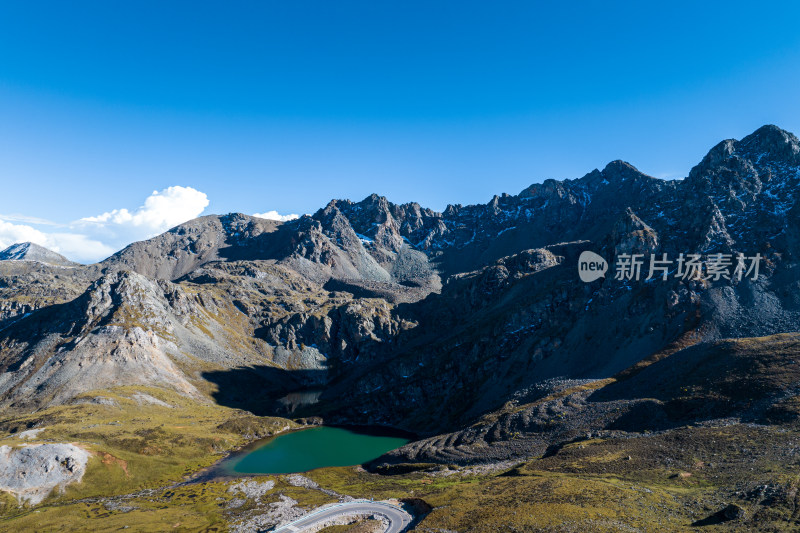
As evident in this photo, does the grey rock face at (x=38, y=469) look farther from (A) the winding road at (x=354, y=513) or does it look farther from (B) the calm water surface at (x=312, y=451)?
(A) the winding road at (x=354, y=513)

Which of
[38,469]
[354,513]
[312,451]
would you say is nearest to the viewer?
[354,513]

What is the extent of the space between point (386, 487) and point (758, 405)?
261 ft

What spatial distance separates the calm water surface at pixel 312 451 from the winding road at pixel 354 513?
6084 cm

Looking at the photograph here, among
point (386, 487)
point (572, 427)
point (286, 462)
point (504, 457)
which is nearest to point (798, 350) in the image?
point (572, 427)

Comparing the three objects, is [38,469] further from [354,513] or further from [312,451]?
[354,513]

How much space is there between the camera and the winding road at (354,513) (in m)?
72.6

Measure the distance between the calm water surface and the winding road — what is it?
2395 inches

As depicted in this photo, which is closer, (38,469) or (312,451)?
(38,469)

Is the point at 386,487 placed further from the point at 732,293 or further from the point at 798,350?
the point at 732,293

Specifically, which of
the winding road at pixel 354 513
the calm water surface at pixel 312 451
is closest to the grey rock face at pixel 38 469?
the calm water surface at pixel 312 451

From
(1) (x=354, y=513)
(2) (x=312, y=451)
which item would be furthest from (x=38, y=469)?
(1) (x=354, y=513)

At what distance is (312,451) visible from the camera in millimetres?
163000

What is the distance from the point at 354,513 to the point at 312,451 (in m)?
92.2

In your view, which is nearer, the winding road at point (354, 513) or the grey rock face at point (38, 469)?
the winding road at point (354, 513)
